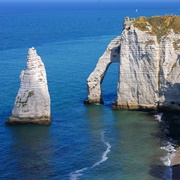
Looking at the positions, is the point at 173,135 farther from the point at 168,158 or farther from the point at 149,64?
the point at 149,64

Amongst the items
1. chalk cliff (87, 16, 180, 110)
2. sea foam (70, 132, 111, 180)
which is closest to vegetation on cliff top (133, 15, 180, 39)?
chalk cliff (87, 16, 180, 110)

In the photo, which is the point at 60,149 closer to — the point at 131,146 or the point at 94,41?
the point at 131,146

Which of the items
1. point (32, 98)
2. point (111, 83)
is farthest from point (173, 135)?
point (111, 83)

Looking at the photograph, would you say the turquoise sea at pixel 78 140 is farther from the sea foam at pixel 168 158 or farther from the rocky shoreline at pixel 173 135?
the rocky shoreline at pixel 173 135

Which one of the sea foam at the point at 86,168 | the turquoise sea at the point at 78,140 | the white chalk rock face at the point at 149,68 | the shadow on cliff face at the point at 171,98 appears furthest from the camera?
the white chalk rock face at the point at 149,68

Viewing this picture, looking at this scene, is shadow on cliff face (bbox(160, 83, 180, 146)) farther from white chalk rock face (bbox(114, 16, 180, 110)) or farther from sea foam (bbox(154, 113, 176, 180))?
sea foam (bbox(154, 113, 176, 180))

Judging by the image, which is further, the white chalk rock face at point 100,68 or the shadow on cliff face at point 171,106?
the white chalk rock face at point 100,68

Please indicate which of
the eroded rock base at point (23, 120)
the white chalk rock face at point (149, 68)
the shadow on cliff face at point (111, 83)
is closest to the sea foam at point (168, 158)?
the white chalk rock face at point (149, 68)

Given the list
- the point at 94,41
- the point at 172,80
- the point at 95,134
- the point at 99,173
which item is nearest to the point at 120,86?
the point at 172,80
